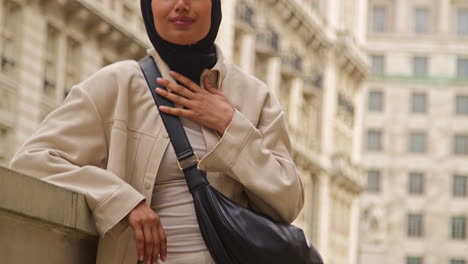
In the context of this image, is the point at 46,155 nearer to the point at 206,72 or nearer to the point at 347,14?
the point at 206,72

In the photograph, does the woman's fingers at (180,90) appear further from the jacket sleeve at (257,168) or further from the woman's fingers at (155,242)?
the woman's fingers at (155,242)

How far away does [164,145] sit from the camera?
411 cm

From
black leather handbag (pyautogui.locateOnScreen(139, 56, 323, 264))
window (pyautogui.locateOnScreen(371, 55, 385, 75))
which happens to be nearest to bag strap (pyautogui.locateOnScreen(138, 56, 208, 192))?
black leather handbag (pyautogui.locateOnScreen(139, 56, 323, 264))

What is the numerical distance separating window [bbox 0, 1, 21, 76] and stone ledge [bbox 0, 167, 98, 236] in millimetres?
22215

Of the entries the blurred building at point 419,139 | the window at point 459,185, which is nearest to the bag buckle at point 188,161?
the blurred building at point 419,139

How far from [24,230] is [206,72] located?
2.83 feet

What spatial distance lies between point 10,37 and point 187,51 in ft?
73.7

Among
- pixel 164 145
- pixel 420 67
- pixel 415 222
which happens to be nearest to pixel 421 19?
pixel 420 67


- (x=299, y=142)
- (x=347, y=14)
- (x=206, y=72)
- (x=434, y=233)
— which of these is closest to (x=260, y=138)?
(x=206, y=72)

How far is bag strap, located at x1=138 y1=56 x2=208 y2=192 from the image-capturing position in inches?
160

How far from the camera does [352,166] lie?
59719mm

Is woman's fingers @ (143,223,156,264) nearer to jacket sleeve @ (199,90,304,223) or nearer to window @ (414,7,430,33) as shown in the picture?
jacket sleeve @ (199,90,304,223)

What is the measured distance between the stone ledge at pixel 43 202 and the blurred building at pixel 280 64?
2185 cm

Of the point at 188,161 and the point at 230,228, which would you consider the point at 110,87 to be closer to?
the point at 188,161
